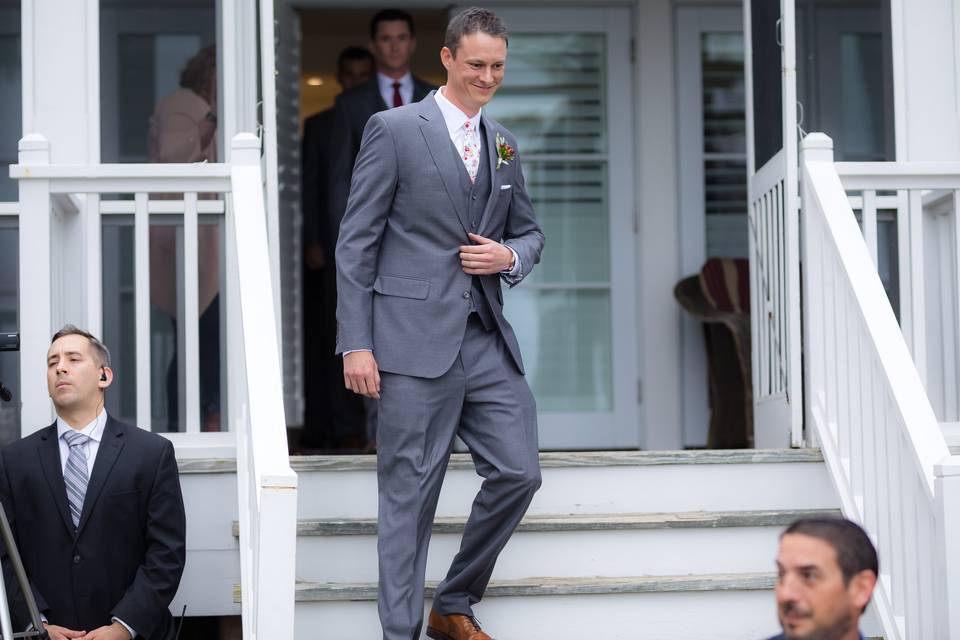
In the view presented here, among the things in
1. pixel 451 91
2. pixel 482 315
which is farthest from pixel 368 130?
pixel 482 315

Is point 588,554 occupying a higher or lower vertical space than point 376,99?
lower

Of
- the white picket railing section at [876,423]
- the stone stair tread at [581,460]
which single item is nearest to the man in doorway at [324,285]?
the stone stair tread at [581,460]

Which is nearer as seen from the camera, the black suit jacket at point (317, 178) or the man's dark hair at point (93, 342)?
the man's dark hair at point (93, 342)

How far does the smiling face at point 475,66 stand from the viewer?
3.09 metres

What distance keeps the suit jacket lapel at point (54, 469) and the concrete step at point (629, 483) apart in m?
0.64

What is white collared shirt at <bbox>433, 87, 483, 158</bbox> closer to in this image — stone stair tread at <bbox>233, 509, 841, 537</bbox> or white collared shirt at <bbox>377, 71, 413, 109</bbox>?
stone stair tread at <bbox>233, 509, 841, 537</bbox>

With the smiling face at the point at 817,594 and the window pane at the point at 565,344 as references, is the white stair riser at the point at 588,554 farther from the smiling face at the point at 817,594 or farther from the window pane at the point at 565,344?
the window pane at the point at 565,344

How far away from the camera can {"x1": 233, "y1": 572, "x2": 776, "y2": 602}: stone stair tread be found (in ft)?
11.1

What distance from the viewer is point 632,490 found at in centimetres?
380

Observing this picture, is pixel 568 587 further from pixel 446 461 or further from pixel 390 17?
pixel 390 17

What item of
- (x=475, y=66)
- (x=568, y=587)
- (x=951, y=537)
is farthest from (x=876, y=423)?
(x=475, y=66)

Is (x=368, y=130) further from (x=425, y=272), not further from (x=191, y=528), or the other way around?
(x=191, y=528)

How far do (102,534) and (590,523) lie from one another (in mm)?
1258

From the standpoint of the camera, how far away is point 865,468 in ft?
11.0
